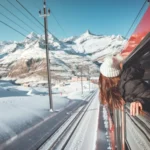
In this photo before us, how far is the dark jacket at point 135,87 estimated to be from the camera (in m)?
2.65

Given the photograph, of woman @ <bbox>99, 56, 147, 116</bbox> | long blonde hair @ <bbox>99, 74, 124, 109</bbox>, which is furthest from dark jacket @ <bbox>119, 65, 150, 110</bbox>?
long blonde hair @ <bbox>99, 74, 124, 109</bbox>

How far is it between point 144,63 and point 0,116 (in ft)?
40.8

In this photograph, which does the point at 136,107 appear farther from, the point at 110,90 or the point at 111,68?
the point at 111,68

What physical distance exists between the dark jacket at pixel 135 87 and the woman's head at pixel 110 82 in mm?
471

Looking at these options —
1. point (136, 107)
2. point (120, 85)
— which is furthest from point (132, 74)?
point (136, 107)

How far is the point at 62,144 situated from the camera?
34.9ft

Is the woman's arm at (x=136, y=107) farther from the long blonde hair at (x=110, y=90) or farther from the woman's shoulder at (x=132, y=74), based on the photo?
the long blonde hair at (x=110, y=90)

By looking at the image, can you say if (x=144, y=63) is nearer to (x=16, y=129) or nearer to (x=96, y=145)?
(x=96, y=145)

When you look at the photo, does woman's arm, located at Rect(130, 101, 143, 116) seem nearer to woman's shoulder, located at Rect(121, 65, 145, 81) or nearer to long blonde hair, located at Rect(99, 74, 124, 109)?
woman's shoulder, located at Rect(121, 65, 145, 81)

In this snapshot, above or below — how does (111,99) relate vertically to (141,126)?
above

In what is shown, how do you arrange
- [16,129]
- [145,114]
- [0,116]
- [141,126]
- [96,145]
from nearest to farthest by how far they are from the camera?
1. [145,114]
2. [141,126]
3. [96,145]
4. [16,129]
5. [0,116]

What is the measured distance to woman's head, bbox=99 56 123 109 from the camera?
3527 millimetres

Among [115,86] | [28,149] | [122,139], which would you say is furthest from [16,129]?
[115,86]

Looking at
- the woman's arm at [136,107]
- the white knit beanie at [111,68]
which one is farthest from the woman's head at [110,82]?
the woman's arm at [136,107]
